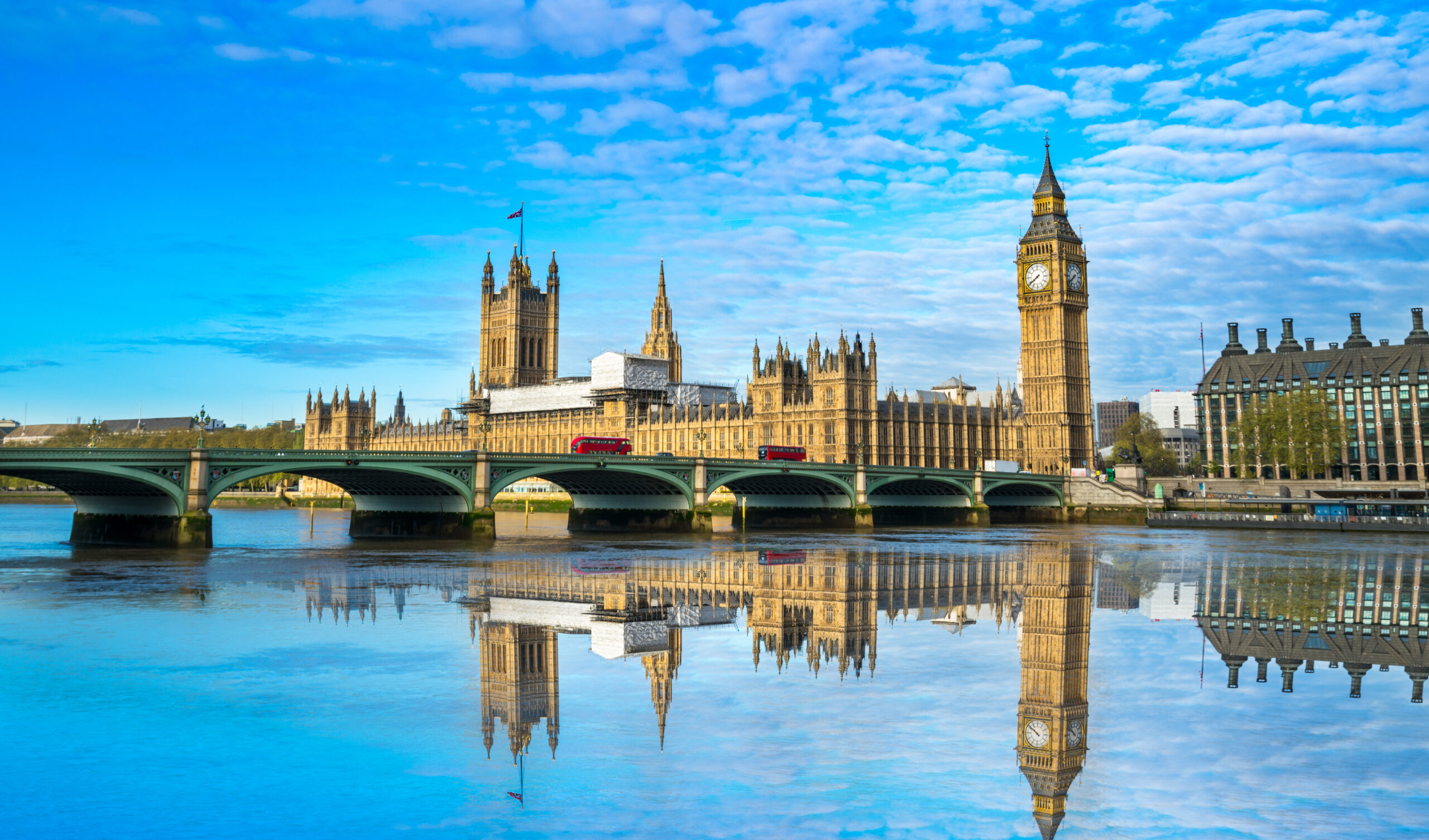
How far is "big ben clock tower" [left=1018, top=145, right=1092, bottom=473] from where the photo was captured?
123 metres

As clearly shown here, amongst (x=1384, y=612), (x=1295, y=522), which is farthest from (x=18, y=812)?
(x=1295, y=522)

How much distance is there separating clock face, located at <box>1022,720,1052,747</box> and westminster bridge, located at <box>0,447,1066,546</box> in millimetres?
45919

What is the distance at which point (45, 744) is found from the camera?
14.7m

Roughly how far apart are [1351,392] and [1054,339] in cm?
3830

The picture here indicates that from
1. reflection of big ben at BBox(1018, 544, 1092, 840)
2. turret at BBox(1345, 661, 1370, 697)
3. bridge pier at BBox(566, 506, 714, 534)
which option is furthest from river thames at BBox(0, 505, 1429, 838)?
bridge pier at BBox(566, 506, 714, 534)

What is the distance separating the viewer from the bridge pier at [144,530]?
53938mm

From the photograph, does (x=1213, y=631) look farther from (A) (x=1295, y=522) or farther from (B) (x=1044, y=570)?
(A) (x=1295, y=522)

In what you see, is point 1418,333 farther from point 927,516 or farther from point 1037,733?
point 1037,733

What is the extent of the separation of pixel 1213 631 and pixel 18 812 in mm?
22911

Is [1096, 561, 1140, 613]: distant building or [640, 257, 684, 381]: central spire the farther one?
[640, 257, 684, 381]: central spire

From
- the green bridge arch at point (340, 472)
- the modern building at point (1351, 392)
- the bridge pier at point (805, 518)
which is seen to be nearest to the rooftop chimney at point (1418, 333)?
the modern building at point (1351, 392)

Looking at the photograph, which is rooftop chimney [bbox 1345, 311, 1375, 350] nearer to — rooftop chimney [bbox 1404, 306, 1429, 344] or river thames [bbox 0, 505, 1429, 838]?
rooftop chimney [bbox 1404, 306, 1429, 344]

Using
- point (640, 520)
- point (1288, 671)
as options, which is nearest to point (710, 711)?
point (1288, 671)

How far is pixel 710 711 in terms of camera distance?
650 inches
